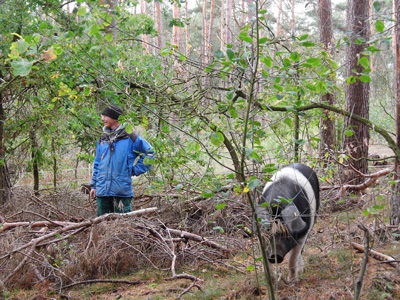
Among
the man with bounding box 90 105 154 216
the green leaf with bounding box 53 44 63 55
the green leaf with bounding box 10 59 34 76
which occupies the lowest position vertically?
the man with bounding box 90 105 154 216

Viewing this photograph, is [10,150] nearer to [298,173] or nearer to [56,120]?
[56,120]

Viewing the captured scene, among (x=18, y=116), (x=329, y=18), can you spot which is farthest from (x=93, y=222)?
(x=329, y=18)

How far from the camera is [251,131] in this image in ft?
11.0

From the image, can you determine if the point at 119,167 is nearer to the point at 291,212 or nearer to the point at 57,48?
the point at 291,212

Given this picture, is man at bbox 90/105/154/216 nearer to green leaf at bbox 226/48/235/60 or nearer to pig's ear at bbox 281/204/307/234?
pig's ear at bbox 281/204/307/234

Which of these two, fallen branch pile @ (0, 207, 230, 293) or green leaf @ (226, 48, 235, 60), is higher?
green leaf @ (226, 48, 235, 60)

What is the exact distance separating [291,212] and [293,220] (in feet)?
0.46

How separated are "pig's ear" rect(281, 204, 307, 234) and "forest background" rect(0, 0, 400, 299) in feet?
1.10

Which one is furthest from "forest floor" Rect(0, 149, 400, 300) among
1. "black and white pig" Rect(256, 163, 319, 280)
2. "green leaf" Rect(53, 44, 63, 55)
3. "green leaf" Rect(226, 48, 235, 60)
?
"green leaf" Rect(53, 44, 63, 55)

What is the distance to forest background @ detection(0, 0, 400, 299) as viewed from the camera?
3400 millimetres

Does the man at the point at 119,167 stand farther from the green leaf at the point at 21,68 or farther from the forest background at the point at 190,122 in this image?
the green leaf at the point at 21,68

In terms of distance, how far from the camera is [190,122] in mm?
4586

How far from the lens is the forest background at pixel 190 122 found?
3.40m

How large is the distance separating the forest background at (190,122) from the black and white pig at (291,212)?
275 mm
